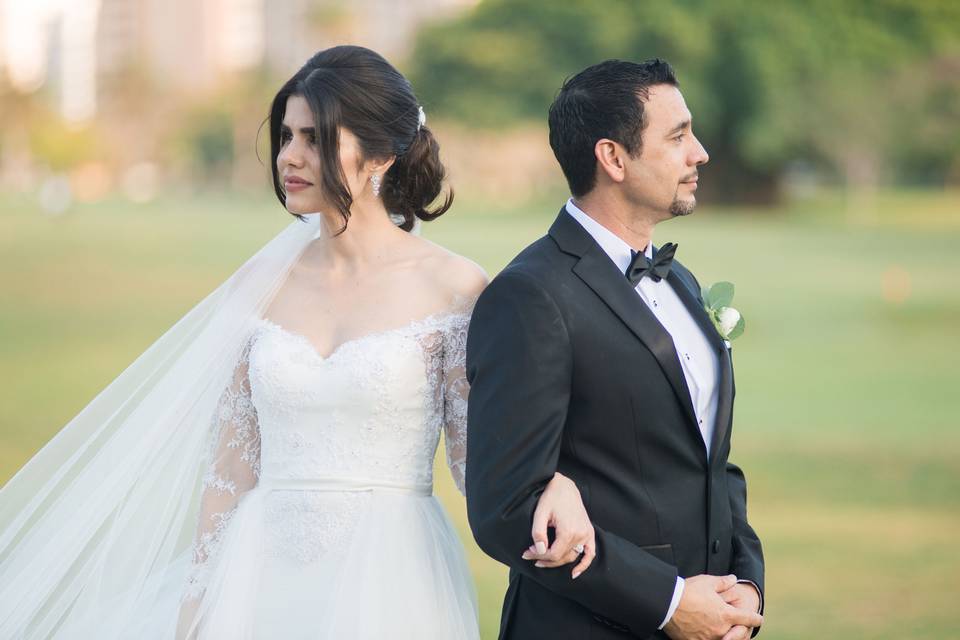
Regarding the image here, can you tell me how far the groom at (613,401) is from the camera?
254 centimetres

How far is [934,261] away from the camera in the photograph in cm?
2991

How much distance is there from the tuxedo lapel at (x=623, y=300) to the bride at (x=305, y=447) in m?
0.49

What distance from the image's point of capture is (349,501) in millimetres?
3139

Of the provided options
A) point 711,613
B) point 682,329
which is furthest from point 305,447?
point 711,613

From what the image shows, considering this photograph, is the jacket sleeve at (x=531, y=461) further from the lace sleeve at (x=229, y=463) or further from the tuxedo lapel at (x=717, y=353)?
the lace sleeve at (x=229, y=463)

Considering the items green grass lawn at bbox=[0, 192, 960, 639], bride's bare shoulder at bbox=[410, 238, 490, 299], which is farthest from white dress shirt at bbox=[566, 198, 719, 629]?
green grass lawn at bbox=[0, 192, 960, 639]

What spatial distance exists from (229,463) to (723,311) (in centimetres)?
130

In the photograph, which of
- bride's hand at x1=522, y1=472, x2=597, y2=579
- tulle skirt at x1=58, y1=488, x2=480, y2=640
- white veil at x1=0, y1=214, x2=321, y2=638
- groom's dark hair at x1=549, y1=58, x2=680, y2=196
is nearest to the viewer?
bride's hand at x1=522, y1=472, x2=597, y2=579

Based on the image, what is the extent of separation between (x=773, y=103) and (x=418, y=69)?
52.2 ft

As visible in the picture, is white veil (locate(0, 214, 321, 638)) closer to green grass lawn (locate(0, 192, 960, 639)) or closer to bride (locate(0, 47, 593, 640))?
bride (locate(0, 47, 593, 640))

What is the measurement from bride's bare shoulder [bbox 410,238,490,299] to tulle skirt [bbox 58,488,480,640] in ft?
1.67

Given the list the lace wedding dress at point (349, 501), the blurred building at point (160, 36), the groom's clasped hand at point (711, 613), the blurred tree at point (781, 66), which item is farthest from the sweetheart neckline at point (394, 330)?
the blurred building at point (160, 36)

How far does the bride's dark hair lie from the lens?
3080 mm

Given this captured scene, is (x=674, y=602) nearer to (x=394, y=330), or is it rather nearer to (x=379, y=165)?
(x=394, y=330)
